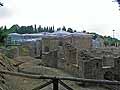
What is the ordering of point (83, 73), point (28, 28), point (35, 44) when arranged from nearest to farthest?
point (83, 73)
point (35, 44)
point (28, 28)

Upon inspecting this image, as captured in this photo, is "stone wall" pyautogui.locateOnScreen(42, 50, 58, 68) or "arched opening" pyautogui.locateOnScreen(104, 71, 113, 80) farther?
"stone wall" pyautogui.locateOnScreen(42, 50, 58, 68)

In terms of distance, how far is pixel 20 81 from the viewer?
13.0 metres

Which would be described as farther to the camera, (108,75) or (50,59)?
(50,59)

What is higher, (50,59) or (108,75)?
(50,59)

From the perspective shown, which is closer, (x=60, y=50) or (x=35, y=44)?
(x=60, y=50)

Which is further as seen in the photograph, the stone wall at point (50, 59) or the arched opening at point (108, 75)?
the stone wall at point (50, 59)

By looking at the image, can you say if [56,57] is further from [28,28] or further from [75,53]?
[28,28]

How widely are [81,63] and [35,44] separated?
29.2 meters

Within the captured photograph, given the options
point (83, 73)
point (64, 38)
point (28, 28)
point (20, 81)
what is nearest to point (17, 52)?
point (64, 38)

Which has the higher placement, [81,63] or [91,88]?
[81,63]

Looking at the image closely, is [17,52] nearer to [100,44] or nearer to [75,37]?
[75,37]

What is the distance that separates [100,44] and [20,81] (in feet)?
174

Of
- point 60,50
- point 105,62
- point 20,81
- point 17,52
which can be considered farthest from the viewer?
point 17,52

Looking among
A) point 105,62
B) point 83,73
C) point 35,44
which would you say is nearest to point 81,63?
point 83,73
